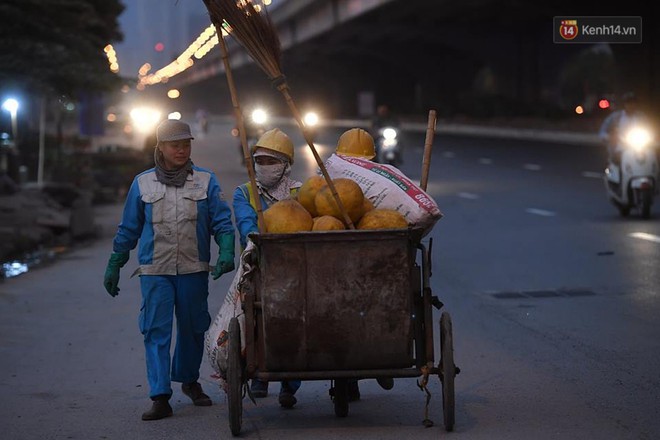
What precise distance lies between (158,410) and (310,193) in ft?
5.32

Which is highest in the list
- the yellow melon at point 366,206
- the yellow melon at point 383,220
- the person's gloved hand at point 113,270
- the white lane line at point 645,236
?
the yellow melon at point 366,206

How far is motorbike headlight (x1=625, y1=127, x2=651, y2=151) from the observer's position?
20.7 meters

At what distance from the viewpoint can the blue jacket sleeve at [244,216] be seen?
7.66 m

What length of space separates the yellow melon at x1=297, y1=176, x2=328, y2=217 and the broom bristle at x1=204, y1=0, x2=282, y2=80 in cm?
63

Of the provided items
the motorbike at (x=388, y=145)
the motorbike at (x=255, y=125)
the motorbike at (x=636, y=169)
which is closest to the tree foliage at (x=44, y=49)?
the motorbike at (x=636, y=169)

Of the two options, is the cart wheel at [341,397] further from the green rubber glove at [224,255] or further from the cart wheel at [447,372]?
the green rubber glove at [224,255]

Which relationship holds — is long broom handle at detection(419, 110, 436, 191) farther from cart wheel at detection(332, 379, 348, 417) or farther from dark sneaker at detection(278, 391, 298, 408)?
dark sneaker at detection(278, 391, 298, 408)

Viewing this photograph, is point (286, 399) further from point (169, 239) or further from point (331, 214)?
point (331, 214)

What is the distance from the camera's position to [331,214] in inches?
284

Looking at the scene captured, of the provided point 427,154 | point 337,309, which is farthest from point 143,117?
point 337,309

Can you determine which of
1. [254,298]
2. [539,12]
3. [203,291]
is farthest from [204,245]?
[539,12]

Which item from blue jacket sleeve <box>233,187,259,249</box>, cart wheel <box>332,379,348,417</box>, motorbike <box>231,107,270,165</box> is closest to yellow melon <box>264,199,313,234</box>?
blue jacket sleeve <box>233,187,259,249</box>

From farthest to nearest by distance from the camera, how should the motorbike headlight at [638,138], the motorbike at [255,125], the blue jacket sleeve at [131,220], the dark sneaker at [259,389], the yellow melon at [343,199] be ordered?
the motorbike at [255,125] → the motorbike headlight at [638,138] → the dark sneaker at [259,389] → the blue jacket sleeve at [131,220] → the yellow melon at [343,199]

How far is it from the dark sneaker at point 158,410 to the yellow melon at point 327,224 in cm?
156
